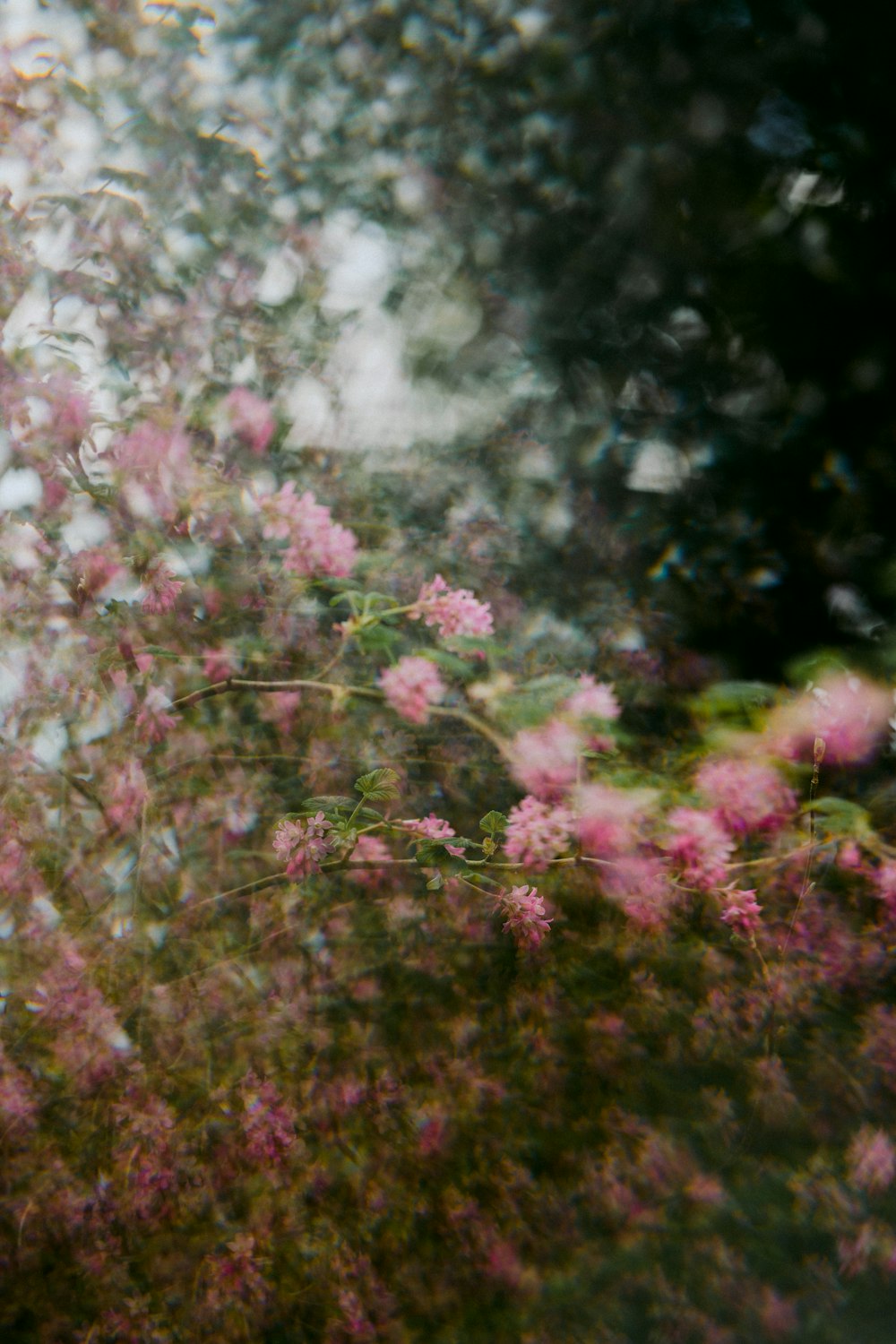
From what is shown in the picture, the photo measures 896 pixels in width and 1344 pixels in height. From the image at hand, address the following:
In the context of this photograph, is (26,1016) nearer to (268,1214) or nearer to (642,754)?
(268,1214)

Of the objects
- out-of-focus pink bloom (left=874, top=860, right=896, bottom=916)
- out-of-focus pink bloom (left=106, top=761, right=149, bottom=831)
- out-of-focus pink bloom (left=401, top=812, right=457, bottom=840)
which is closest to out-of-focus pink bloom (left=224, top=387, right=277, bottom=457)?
out-of-focus pink bloom (left=106, top=761, right=149, bottom=831)

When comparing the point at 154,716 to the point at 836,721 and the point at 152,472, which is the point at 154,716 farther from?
the point at 836,721

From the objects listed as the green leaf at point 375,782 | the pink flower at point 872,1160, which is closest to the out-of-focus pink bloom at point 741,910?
the pink flower at point 872,1160

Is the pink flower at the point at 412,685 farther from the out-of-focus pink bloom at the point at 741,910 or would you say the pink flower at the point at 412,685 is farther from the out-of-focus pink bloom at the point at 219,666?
the out-of-focus pink bloom at the point at 741,910

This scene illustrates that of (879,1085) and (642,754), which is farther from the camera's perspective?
(642,754)

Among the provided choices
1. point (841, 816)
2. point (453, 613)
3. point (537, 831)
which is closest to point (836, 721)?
point (841, 816)

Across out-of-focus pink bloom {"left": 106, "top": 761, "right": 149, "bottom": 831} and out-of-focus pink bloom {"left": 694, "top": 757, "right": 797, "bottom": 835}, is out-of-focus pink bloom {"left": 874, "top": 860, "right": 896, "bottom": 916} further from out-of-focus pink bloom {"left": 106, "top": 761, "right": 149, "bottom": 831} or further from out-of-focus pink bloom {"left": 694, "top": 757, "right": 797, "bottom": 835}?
out-of-focus pink bloom {"left": 106, "top": 761, "right": 149, "bottom": 831}

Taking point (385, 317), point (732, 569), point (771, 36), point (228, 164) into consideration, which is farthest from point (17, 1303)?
point (771, 36)
